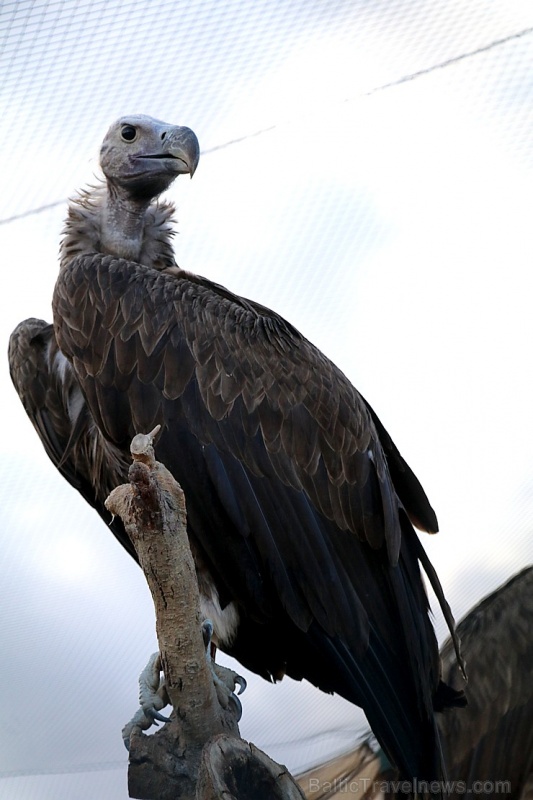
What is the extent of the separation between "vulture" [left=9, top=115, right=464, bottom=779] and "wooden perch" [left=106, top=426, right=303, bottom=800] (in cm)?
49

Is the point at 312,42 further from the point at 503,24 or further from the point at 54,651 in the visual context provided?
the point at 54,651

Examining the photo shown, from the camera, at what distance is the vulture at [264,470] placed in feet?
10.0

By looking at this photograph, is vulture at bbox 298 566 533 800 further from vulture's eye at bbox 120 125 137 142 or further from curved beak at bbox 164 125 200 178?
vulture's eye at bbox 120 125 137 142

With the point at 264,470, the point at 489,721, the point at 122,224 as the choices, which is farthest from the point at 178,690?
the point at 489,721

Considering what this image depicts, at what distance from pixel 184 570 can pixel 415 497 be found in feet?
4.34

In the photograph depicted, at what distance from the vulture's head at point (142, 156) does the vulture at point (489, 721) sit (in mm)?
2212

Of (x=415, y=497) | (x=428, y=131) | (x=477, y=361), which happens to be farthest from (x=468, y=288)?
(x=415, y=497)

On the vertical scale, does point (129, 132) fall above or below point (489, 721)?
above

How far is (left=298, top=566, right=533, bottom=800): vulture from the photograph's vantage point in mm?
4355

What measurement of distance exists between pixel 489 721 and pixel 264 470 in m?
2.07

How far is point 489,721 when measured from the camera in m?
4.50

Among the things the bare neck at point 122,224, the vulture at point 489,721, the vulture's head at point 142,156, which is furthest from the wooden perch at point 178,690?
the vulture at point 489,721

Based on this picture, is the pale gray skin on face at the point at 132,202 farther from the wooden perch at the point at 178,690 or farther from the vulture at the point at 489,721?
the vulture at the point at 489,721

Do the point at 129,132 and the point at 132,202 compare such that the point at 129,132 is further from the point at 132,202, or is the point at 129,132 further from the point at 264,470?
the point at 264,470
